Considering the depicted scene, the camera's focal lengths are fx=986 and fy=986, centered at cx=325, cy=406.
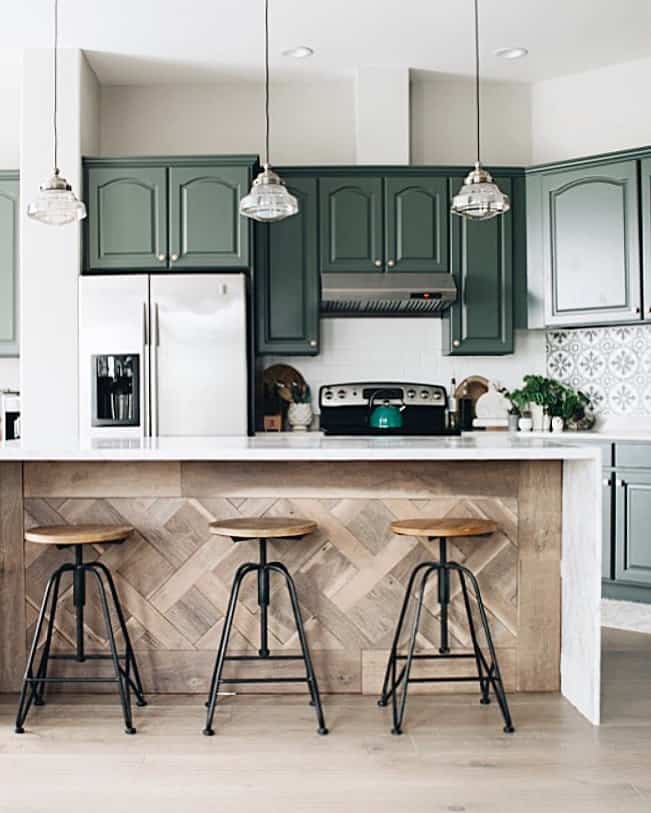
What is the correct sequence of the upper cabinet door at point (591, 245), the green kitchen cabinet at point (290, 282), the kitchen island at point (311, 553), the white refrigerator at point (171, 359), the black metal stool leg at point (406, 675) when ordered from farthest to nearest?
the green kitchen cabinet at point (290, 282), the upper cabinet door at point (591, 245), the white refrigerator at point (171, 359), the kitchen island at point (311, 553), the black metal stool leg at point (406, 675)

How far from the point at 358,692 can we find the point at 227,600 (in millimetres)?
565

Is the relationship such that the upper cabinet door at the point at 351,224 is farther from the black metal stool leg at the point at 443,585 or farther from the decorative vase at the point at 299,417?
the black metal stool leg at the point at 443,585

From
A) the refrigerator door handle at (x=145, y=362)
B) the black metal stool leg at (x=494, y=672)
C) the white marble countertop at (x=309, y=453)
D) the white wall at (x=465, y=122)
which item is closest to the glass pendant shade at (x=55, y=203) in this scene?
the white marble countertop at (x=309, y=453)

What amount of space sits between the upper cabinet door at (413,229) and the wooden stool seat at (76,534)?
2.74 metres

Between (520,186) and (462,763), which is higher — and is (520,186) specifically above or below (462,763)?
above

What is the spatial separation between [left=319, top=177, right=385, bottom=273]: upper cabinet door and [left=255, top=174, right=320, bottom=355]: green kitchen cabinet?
58mm

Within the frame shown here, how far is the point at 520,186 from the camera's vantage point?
5.61 meters

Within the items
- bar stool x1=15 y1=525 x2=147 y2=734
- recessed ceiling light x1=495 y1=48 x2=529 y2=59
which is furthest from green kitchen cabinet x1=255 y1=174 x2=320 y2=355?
bar stool x1=15 y1=525 x2=147 y2=734

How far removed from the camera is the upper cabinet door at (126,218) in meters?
5.34

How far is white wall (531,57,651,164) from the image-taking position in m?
5.57

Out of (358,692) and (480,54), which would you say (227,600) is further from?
(480,54)

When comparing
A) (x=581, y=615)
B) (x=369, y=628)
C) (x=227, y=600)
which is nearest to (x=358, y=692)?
(x=369, y=628)

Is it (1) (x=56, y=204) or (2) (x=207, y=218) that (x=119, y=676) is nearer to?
(1) (x=56, y=204)

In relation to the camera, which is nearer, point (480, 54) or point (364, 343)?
point (480, 54)
